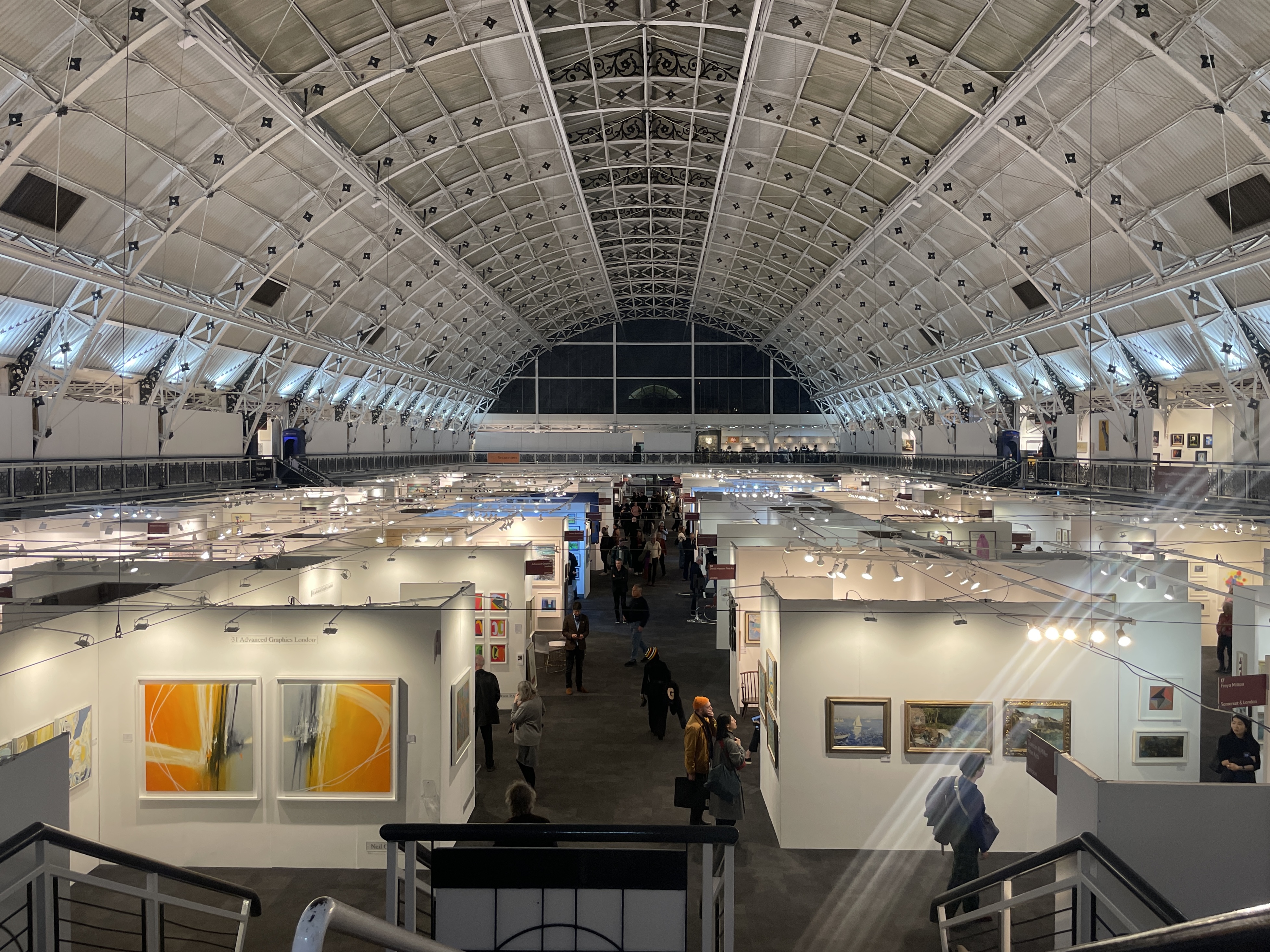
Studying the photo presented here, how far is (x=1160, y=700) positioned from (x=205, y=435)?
88.1 feet

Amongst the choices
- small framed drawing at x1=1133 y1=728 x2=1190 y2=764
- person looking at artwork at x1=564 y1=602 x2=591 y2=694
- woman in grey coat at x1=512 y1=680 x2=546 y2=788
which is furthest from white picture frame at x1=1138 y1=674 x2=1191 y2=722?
person looking at artwork at x1=564 y1=602 x2=591 y2=694

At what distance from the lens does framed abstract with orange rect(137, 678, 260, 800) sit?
269 inches

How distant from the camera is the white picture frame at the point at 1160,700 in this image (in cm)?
718

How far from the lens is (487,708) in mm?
8922

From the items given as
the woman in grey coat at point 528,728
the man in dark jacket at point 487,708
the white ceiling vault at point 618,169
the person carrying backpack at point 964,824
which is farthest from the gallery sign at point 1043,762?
the man in dark jacket at point 487,708

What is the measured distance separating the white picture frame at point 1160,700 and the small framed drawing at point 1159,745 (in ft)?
0.37

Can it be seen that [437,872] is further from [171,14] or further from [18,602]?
[171,14]

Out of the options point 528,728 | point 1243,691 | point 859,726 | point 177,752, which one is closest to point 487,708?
point 528,728

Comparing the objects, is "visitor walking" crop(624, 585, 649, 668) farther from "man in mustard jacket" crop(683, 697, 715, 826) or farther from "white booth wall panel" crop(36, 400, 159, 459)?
"white booth wall panel" crop(36, 400, 159, 459)

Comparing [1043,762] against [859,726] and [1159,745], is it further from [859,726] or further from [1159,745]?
[1159,745]

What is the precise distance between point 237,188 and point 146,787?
17.0m

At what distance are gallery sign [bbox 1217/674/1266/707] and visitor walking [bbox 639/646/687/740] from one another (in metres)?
5.15

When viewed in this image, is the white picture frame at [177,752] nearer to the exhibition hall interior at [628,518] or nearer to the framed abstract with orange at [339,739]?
the exhibition hall interior at [628,518]

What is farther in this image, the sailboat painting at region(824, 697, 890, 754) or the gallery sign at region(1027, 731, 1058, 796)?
the sailboat painting at region(824, 697, 890, 754)
